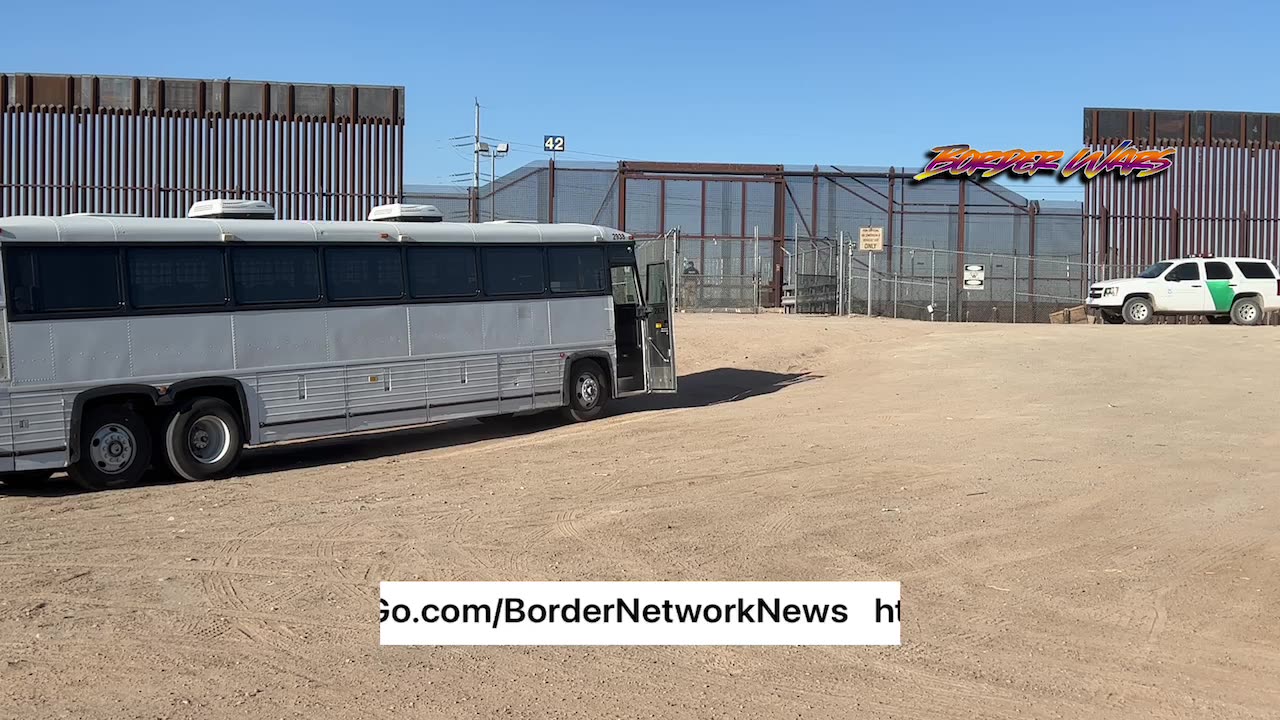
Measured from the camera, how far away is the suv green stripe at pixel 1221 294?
31.2 metres

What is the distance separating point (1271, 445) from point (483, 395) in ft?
29.9

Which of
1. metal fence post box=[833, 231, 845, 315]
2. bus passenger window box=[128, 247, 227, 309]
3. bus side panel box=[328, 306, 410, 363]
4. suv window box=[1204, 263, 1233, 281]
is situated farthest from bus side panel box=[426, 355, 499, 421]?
suv window box=[1204, 263, 1233, 281]

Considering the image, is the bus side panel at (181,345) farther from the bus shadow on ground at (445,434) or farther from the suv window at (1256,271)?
the suv window at (1256,271)

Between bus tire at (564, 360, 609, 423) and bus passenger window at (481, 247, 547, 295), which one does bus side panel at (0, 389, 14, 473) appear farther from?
bus tire at (564, 360, 609, 423)

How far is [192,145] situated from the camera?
1242 inches

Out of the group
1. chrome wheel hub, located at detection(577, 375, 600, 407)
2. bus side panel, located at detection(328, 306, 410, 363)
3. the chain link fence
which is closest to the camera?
bus side panel, located at detection(328, 306, 410, 363)

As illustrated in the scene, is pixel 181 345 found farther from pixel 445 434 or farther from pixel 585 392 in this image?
pixel 585 392

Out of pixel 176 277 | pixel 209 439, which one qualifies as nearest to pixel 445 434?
pixel 209 439

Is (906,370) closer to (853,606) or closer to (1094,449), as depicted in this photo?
(1094,449)

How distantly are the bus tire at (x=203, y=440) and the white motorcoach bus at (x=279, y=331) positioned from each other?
0.8 inches

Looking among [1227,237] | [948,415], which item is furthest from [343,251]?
[1227,237]

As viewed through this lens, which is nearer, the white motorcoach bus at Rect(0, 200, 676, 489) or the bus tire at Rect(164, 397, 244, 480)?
the white motorcoach bus at Rect(0, 200, 676, 489)

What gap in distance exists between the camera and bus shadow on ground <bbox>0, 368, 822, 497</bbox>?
14.7 meters

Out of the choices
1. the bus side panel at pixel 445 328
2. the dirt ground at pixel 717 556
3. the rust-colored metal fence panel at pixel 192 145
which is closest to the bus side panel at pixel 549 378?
the dirt ground at pixel 717 556
